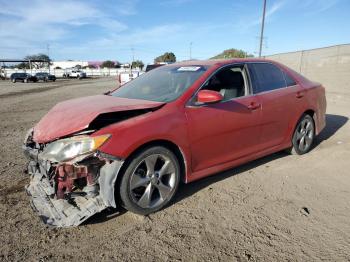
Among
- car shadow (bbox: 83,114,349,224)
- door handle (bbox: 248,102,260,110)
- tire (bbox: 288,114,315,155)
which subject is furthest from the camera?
tire (bbox: 288,114,315,155)

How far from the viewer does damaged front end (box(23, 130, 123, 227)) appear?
3.14m

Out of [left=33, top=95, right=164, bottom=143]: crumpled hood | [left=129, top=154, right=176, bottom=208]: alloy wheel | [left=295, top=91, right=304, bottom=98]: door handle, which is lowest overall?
[left=129, top=154, right=176, bottom=208]: alloy wheel

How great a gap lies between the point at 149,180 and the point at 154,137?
468 millimetres

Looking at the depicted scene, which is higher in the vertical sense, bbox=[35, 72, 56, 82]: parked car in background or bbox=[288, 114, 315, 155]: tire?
bbox=[288, 114, 315, 155]: tire

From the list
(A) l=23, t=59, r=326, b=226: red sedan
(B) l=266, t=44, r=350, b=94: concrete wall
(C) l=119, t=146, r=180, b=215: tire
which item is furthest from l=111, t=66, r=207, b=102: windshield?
(B) l=266, t=44, r=350, b=94: concrete wall

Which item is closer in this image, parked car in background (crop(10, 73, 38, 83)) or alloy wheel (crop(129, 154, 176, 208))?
alloy wheel (crop(129, 154, 176, 208))

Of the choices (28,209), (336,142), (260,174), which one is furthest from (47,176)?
(336,142)

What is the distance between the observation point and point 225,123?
13.2 feet

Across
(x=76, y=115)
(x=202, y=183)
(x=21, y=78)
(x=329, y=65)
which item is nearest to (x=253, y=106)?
(x=202, y=183)

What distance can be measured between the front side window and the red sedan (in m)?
0.01

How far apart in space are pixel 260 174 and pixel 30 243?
3050mm

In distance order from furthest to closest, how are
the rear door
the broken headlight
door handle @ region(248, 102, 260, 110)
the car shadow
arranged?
the rear door → door handle @ region(248, 102, 260, 110) → the car shadow → the broken headlight

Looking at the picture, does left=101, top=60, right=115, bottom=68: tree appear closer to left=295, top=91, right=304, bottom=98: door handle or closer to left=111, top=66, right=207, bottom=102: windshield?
left=111, top=66, right=207, bottom=102: windshield

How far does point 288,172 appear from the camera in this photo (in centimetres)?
472
